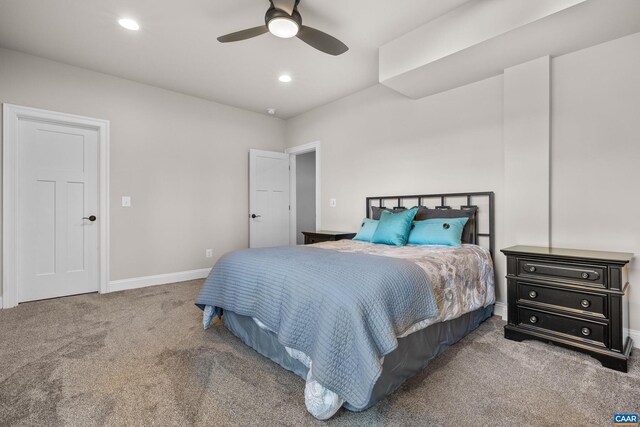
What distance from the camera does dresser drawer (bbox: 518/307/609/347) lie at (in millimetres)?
1983

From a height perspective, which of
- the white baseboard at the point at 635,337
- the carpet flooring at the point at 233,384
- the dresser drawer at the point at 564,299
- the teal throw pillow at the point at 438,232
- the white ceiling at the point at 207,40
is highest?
the white ceiling at the point at 207,40

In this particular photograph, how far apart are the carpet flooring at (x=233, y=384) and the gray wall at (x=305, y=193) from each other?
347 centimetres

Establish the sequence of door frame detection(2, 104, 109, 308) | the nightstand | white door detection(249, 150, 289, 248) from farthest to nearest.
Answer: white door detection(249, 150, 289, 248) → the nightstand → door frame detection(2, 104, 109, 308)

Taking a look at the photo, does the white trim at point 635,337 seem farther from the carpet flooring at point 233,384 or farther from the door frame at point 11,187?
the door frame at point 11,187

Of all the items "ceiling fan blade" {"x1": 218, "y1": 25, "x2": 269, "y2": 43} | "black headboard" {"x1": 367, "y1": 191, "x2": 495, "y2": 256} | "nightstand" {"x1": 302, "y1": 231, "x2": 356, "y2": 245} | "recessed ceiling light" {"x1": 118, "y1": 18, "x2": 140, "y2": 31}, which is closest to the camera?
"ceiling fan blade" {"x1": 218, "y1": 25, "x2": 269, "y2": 43}

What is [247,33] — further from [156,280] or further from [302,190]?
[302,190]

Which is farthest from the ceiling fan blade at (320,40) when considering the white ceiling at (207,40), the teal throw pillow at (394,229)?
the teal throw pillow at (394,229)

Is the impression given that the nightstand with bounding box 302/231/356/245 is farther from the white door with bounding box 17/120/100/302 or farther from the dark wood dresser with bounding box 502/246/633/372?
the white door with bounding box 17/120/100/302

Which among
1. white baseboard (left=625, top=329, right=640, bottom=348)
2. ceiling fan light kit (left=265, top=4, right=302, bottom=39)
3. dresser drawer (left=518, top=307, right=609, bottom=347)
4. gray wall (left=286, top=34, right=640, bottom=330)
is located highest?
ceiling fan light kit (left=265, top=4, right=302, bottom=39)

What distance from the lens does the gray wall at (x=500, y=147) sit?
2.26 metres

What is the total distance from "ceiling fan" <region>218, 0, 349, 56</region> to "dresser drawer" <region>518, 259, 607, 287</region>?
2.21 m

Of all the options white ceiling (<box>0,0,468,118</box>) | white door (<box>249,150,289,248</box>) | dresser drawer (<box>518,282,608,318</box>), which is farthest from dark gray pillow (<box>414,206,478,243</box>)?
white door (<box>249,150,289,248</box>)

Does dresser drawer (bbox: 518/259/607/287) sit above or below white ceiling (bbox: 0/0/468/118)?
below

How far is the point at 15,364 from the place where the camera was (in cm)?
194
